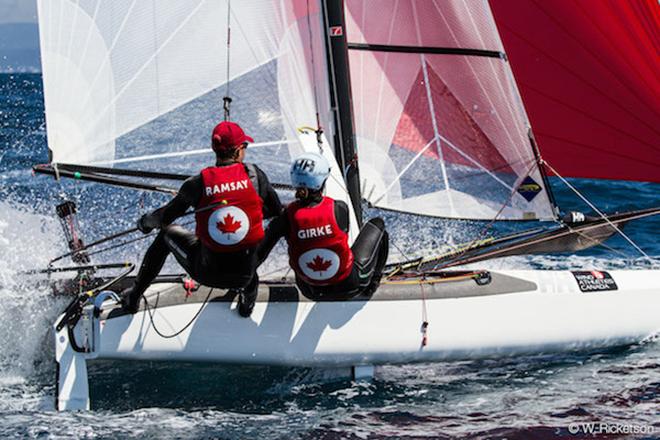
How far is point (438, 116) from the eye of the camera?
5.75 metres

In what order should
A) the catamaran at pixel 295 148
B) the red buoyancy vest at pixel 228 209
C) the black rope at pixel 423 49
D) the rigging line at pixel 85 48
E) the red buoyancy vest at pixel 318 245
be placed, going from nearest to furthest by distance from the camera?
the red buoyancy vest at pixel 228 209 < the red buoyancy vest at pixel 318 245 < the catamaran at pixel 295 148 < the rigging line at pixel 85 48 < the black rope at pixel 423 49

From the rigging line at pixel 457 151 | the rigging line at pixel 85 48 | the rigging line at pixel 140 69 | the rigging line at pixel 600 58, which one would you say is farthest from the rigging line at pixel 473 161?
A: the rigging line at pixel 85 48

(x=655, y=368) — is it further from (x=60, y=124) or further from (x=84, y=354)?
(x=60, y=124)

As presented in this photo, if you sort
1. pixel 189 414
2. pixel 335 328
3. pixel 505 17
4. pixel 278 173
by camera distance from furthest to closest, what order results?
pixel 505 17 → pixel 278 173 → pixel 335 328 → pixel 189 414

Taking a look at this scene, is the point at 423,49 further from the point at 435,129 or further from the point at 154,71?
the point at 154,71

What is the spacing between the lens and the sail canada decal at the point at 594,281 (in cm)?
521

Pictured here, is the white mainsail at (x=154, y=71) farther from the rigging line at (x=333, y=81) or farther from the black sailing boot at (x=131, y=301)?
the black sailing boot at (x=131, y=301)

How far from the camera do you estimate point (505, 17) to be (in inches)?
223

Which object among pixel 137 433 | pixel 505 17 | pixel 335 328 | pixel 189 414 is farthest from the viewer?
pixel 505 17

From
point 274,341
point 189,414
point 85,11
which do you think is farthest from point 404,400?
point 85,11

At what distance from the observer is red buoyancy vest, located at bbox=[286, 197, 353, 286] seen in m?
4.25

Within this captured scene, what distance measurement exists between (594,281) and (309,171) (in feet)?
7.00

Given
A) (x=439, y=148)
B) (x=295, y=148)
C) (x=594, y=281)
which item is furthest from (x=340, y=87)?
(x=594, y=281)

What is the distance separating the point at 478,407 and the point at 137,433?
69.5 inches
